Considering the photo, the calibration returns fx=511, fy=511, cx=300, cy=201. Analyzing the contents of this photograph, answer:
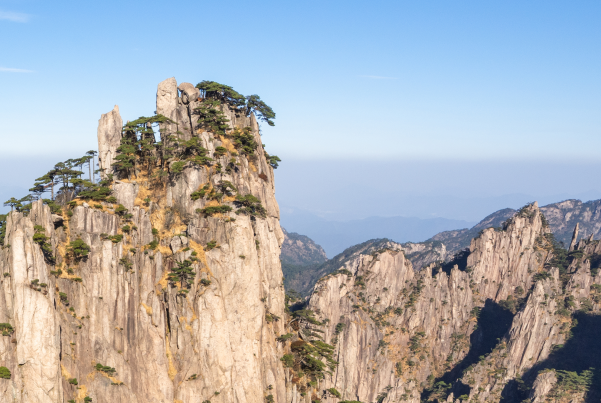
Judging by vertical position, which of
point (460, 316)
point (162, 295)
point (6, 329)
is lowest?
point (460, 316)

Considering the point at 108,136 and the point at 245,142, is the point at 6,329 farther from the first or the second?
the point at 245,142

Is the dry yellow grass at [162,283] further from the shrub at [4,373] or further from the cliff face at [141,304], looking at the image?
the shrub at [4,373]

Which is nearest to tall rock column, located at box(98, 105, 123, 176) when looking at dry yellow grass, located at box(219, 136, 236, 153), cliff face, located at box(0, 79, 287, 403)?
cliff face, located at box(0, 79, 287, 403)

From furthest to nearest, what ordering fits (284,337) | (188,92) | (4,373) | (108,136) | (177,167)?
(188,92)
(108,136)
(284,337)
(177,167)
(4,373)

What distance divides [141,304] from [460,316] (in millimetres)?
110590

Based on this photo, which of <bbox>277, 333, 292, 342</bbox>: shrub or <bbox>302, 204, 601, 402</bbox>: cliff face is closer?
<bbox>277, 333, 292, 342</bbox>: shrub

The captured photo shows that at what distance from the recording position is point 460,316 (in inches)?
5856

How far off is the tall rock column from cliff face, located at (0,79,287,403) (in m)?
5.80

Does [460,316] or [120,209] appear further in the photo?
[460,316]

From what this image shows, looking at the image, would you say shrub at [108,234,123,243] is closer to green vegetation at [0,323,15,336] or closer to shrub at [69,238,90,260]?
shrub at [69,238,90,260]

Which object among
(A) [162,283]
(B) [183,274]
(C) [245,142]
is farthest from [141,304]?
(C) [245,142]

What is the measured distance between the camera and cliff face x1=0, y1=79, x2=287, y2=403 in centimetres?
5716

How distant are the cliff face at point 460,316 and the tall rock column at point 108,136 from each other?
70.8 meters

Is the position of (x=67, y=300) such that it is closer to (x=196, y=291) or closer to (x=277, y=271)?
(x=196, y=291)
